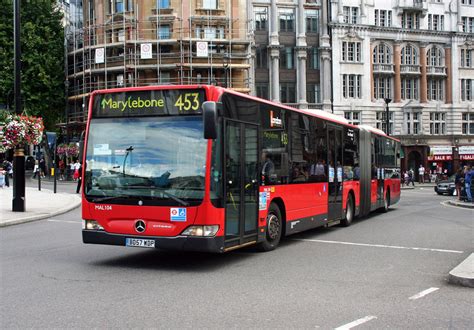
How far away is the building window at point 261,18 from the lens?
59.3 m

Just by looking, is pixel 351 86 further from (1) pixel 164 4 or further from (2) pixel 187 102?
(2) pixel 187 102

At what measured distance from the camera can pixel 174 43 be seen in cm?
5512

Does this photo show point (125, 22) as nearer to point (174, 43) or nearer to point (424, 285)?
point (174, 43)

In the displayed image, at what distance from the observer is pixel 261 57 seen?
5906cm

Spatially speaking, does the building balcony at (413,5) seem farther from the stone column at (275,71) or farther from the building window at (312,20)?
the stone column at (275,71)

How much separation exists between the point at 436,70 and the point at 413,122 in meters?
7.01

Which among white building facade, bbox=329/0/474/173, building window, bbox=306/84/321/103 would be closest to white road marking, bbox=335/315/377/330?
building window, bbox=306/84/321/103

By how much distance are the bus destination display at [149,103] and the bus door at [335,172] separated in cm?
657

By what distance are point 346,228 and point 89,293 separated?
409 inches

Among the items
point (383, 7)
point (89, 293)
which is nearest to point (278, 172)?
point (89, 293)

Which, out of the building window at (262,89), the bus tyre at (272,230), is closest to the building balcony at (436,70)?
the building window at (262,89)

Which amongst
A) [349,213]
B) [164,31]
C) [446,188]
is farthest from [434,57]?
[349,213]

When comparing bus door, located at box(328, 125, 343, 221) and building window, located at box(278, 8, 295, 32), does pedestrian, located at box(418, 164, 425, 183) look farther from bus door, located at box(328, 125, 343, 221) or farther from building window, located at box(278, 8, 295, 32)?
bus door, located at box(328, 125, 343, 221)

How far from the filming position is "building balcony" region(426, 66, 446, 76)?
65188 millimetres
